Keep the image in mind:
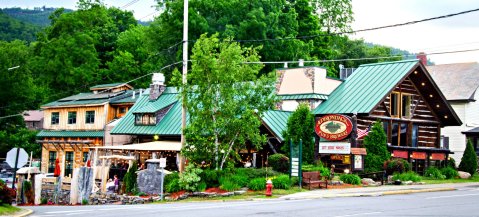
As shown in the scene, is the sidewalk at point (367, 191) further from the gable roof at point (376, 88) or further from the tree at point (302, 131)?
the gable roof at point (376, 88)

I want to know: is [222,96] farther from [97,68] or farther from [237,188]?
[97,68]

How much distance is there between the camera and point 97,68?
3469 inches

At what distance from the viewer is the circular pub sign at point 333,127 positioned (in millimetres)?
40781

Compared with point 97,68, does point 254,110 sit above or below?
below

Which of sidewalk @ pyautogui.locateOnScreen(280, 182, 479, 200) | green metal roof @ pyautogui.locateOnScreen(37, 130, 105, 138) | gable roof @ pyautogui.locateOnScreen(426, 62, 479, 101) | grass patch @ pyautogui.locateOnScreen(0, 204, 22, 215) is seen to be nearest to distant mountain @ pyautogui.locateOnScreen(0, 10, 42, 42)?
green metal roof @ pyautogui.locateOnScreen(37, 130, 105, 138)

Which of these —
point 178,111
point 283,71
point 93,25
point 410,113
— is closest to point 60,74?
point 93,25

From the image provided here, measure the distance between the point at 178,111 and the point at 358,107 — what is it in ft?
54.7

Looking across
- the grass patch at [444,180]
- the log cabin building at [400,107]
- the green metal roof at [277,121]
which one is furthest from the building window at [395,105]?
the green metal roof at [277,121]

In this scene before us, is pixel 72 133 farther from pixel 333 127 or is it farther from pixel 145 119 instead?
pixel 333 127

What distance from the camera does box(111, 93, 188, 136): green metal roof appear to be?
5334cm

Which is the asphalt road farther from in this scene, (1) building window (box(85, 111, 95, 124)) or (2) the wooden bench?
(1) building window (box(85, 111, 95, 124))

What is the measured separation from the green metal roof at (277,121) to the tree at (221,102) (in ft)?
20.0

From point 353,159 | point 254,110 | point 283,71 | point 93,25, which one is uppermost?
point 93,25

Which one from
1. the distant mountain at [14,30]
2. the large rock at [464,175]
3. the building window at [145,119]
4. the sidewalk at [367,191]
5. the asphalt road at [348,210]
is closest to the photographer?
the asphalt road at [348,210]
